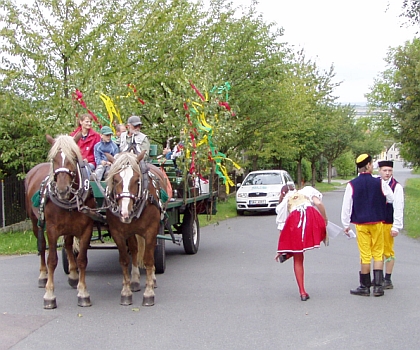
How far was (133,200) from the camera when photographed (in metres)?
7.17

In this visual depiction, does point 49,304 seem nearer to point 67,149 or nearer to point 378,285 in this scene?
point 67,149

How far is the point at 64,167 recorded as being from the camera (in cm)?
712

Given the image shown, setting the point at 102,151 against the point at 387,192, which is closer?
the point at 387,192

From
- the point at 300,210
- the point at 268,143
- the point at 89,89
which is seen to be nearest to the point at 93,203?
the point at 300,210

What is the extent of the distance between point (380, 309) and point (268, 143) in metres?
22.0

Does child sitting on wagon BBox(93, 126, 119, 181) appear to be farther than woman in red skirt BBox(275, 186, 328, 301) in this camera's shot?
Yes

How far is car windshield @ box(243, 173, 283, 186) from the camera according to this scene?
886 inches

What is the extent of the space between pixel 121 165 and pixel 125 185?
0.29m

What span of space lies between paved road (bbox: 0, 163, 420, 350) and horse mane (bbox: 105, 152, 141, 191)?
1.59m

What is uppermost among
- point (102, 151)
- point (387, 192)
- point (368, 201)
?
point (102, 151)

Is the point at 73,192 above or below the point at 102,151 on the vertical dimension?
below

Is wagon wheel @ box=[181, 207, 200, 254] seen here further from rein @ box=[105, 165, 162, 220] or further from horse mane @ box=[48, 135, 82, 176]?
horse mane @ box=[48, 135, 82, 176]

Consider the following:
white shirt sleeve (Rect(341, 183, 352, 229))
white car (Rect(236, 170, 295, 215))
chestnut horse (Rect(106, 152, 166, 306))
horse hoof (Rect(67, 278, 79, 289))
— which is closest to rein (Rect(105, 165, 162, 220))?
chestnut horse (Rect(106, 152, 166, 306))

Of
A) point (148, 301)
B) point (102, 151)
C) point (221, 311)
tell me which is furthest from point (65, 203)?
point (221, 311)
